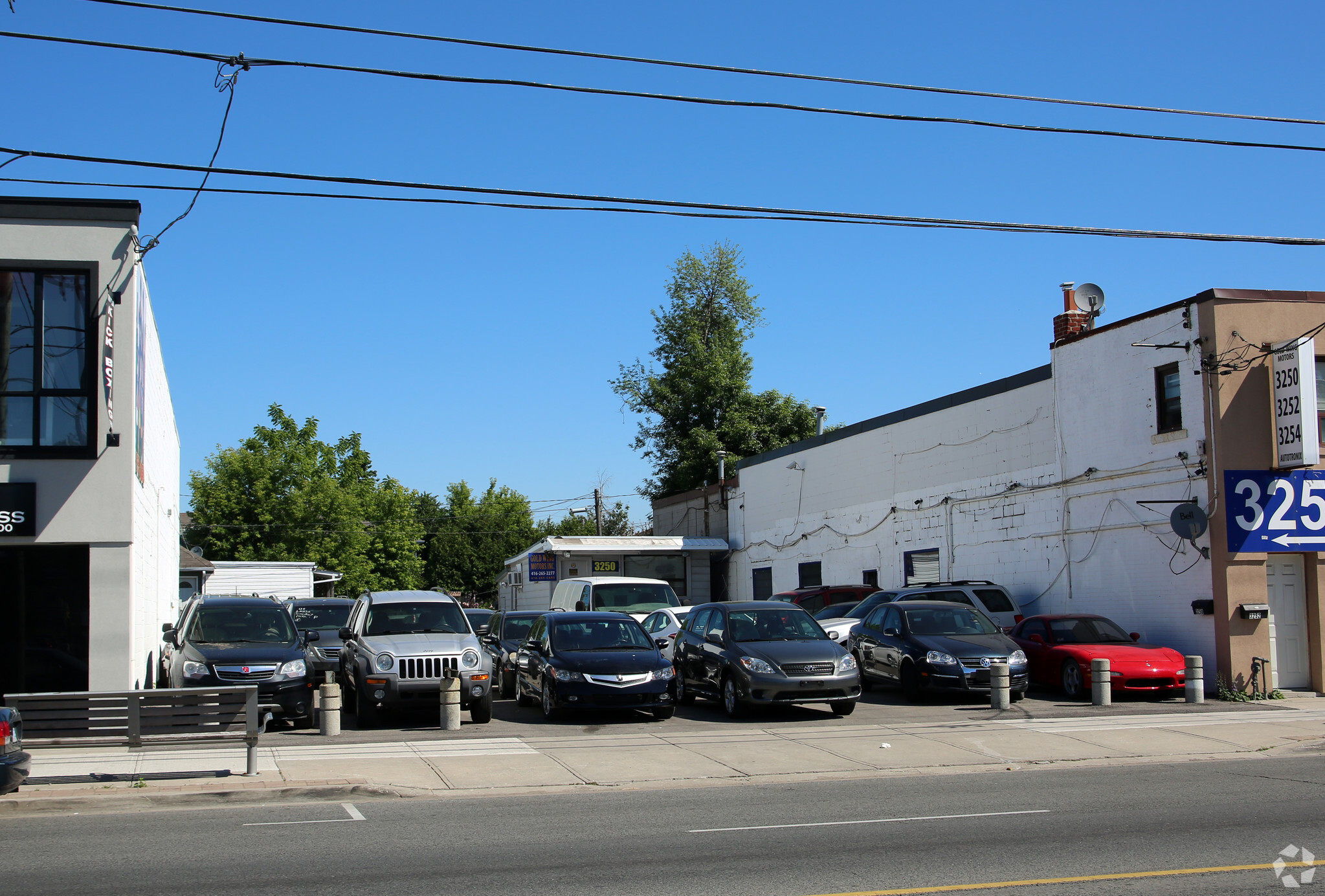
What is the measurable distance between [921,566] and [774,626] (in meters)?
12.4

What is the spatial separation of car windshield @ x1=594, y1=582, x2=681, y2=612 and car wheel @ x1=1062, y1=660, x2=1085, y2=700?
296 inches

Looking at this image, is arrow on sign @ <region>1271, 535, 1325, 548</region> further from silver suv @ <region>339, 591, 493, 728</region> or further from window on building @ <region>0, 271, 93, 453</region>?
window on building @ <region>0, 271, 93, 453</region>

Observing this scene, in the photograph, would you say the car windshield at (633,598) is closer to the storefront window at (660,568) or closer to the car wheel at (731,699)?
the car wheel at (731,699)

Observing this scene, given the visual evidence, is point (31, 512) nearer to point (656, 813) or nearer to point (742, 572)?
point (656, 813)

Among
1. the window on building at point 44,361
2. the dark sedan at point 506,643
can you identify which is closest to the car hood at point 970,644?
the dark sedan at point 506,643

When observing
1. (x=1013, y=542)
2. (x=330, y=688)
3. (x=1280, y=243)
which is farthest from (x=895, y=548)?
(x=330, y=688)

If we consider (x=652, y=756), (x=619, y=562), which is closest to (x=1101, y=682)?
(x=652, y=756)

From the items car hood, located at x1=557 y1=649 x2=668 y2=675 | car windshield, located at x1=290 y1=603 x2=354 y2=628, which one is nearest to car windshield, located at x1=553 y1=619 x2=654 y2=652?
car hood, located at x1=557 y1=649 x2=668 y2=675

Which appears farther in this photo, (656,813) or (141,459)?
(141,459)

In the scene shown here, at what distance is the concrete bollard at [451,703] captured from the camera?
15.3 meters

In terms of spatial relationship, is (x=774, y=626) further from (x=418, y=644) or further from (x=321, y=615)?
(x=321, y=615)

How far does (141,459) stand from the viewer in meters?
17.7

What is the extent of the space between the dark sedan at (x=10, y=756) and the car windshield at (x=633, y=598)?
45.0 ft

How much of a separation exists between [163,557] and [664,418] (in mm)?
37686
